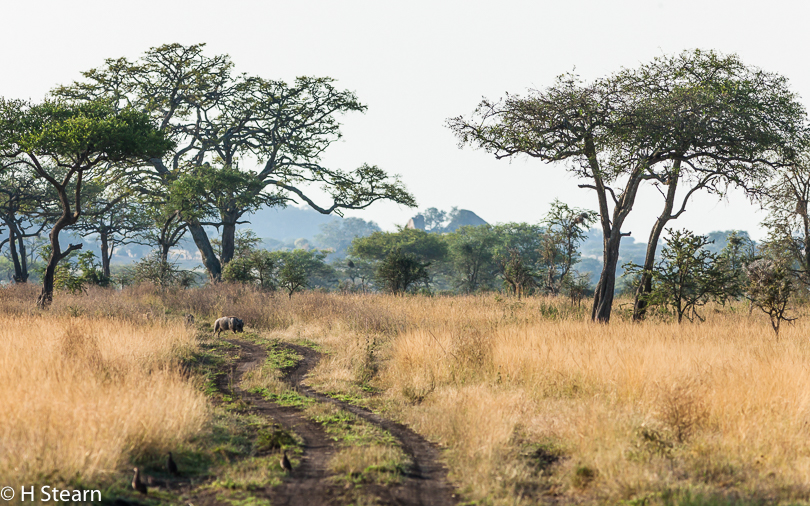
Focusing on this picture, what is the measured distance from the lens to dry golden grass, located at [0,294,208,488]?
4.93m

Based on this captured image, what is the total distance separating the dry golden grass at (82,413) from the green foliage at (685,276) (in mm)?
12148

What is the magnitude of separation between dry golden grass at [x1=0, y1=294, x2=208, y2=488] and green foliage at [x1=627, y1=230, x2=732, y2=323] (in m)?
12.1

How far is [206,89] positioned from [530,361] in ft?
96.5

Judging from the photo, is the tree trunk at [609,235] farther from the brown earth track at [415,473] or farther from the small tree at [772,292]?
the brown earth track at [415,473]

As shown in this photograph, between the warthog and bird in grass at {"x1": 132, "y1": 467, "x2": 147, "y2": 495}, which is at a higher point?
the warthog

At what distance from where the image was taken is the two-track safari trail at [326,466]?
5.14 metres

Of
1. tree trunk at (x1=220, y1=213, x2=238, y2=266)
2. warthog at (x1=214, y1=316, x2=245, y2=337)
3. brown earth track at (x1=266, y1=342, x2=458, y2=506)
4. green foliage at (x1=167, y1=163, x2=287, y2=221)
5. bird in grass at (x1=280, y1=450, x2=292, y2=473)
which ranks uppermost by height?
green foliage at (x1=167, y1=163, x2=287, y2=221)

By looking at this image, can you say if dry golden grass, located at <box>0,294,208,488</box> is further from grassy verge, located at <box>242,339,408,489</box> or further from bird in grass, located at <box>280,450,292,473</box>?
grassy verge, located at <box>242,339,408,489</box>

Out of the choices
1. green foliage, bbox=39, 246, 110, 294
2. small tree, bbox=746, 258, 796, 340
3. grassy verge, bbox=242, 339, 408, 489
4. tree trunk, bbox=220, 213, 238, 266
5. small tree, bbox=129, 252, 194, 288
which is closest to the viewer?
grassy verge, bbox=242, 339, 408, 489

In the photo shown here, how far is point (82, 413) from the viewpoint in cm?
569

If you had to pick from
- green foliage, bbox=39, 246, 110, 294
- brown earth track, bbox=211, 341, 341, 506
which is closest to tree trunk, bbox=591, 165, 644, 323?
brown earth track, bbox=211, 341, 341, 506

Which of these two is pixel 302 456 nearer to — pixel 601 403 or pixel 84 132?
pixel 601 403

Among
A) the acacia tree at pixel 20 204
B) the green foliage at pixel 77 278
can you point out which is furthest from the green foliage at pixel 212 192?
the acacia tree at pixel 20 204

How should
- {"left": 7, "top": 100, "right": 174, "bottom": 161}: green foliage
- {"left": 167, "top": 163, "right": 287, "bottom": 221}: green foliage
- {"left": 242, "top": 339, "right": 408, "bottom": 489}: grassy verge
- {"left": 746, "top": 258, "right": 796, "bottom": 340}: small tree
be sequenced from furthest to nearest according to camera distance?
1. {"left": 167, "top": 163, "right": 287, "bottom": 221}: green foliage
2. {"left": 7, "top": 100, "right": 174, "bottom": 161}: green foliage
3. {"left": 746, "top": 258, "right": 796, "bottom": 340}: small tree
4. {"left": 242, "top": 339, "right": 408, "bottom": 489}: grassy verge
